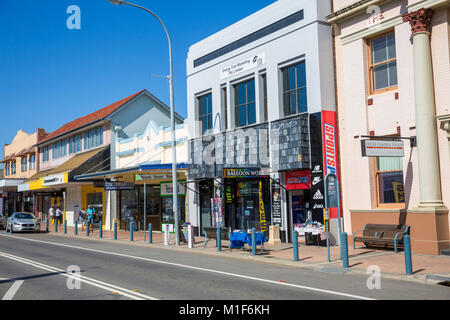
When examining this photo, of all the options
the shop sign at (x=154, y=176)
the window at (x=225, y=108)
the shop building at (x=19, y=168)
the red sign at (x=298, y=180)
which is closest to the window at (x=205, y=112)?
the window at (x=225, y=108)

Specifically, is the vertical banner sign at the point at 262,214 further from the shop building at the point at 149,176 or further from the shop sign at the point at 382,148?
the shop sign at the point at 382,148

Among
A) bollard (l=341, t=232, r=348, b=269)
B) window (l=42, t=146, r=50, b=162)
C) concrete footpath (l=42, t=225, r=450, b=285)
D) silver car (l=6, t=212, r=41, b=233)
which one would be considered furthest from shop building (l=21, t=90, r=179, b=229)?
bollard (l=341, t=232, r=348, b=269)

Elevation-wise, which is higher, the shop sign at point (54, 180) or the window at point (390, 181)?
the shop sign at point (54, 180)

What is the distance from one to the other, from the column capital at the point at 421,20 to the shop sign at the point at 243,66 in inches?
281

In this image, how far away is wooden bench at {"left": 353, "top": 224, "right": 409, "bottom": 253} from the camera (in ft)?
48.4

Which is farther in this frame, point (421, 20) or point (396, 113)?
point (396, 113)

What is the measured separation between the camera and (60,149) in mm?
41344

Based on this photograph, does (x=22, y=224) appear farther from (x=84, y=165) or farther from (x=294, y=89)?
(x=294, y=89)

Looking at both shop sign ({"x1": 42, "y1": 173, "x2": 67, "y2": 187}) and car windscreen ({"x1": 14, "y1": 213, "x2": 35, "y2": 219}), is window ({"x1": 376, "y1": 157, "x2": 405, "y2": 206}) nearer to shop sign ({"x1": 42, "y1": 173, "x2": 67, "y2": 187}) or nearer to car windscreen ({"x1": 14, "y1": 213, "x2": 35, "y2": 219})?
shop sign ({"x1": 42, "y1": 173, "x2": 67, "y2": 187})

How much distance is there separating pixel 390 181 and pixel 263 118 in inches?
258

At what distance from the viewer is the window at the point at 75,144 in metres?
37.7

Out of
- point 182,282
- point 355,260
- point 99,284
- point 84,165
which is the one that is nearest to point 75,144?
point 84,165

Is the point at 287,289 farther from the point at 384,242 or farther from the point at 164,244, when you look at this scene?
the point at 164,244
